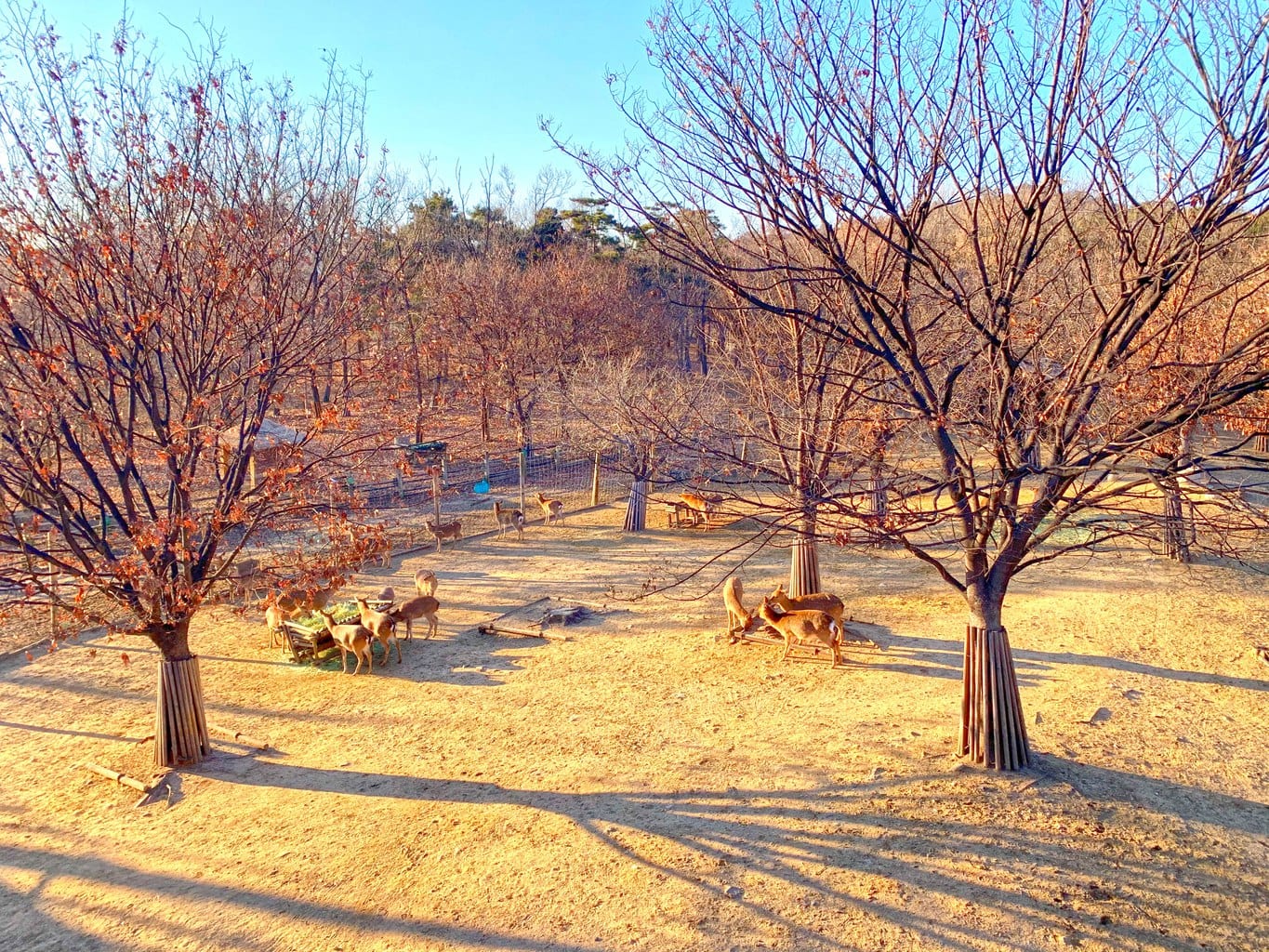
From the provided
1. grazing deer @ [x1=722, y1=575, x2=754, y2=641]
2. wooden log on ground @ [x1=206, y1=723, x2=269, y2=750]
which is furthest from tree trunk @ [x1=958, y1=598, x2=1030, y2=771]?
wooden log on ground @ [x1=206, y1=723, x2=269, y2=750]

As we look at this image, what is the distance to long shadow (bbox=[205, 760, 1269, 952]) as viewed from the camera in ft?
16.8

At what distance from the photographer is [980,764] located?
6.96m

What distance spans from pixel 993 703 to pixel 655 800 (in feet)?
9.96

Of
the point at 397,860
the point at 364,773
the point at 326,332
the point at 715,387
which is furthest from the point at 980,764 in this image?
the point at 715,387

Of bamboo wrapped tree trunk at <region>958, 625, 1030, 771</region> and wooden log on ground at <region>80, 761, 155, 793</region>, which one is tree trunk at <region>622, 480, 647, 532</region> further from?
wooden log on ground at <region>80, 761, 155, 793</region>

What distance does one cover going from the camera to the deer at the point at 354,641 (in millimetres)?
9836

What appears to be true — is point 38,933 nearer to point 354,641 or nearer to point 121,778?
point 121,778

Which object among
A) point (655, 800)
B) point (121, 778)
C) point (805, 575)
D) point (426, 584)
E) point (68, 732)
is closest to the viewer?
point (655, 800)

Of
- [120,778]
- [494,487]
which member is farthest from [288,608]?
[494,487]

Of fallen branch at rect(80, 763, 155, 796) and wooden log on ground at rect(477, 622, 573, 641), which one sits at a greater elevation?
wooden log on ground at rect(477, 622, 573, 641)

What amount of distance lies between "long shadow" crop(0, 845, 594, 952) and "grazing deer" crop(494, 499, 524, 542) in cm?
1165

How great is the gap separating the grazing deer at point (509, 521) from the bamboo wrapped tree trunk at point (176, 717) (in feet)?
32.5

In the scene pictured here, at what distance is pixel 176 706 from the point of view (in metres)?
7.62

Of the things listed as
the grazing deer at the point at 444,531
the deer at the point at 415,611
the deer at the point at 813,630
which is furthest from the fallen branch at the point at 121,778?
the grazing deer at the point at 444,531
